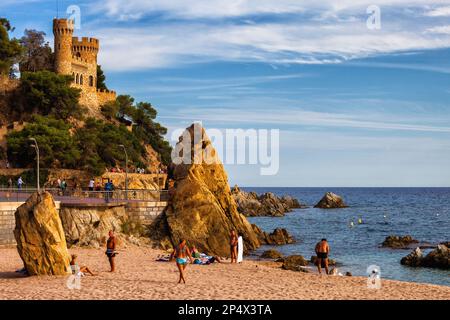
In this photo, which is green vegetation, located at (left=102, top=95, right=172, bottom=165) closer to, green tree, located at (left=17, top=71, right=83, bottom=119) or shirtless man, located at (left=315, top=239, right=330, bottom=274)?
green tree, located at (left=17, top=71, right=83, bottom=119)

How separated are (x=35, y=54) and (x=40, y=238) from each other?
251ft

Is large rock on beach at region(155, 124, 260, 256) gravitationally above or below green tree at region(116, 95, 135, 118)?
below

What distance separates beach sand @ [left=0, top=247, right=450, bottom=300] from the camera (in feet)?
54.3

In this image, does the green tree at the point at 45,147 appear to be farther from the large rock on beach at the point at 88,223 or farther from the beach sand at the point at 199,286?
the beach sand at the point at 199,286

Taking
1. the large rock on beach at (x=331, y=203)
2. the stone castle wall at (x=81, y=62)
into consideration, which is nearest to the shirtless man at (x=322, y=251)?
the stone castle wall at (x=81, y=62)

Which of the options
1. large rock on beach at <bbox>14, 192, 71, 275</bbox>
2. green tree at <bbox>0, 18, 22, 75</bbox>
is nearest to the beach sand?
large rock on beach at <bbox>14, 192, 71, 275</bbox>

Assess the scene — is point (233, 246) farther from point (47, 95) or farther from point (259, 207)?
point (259, 207)

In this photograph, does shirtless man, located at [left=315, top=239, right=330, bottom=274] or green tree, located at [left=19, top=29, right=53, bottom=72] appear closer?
shirtless man, located at [left=315, top=239, right=330, bottom=274]

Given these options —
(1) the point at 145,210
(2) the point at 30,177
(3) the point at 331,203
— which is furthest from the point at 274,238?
(3) the point at 331,203

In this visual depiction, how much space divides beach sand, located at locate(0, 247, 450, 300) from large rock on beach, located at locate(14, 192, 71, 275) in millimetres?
460

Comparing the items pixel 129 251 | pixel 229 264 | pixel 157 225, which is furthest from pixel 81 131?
pixel 229 264

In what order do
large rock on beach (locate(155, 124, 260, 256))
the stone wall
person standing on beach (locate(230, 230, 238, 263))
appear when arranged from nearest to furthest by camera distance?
person standing on beach (locate(230, 230, 238, 263))
large rock on beach (locate(155, 124, 260, 256))
the stone wall

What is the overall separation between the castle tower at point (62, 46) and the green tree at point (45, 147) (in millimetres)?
23707
